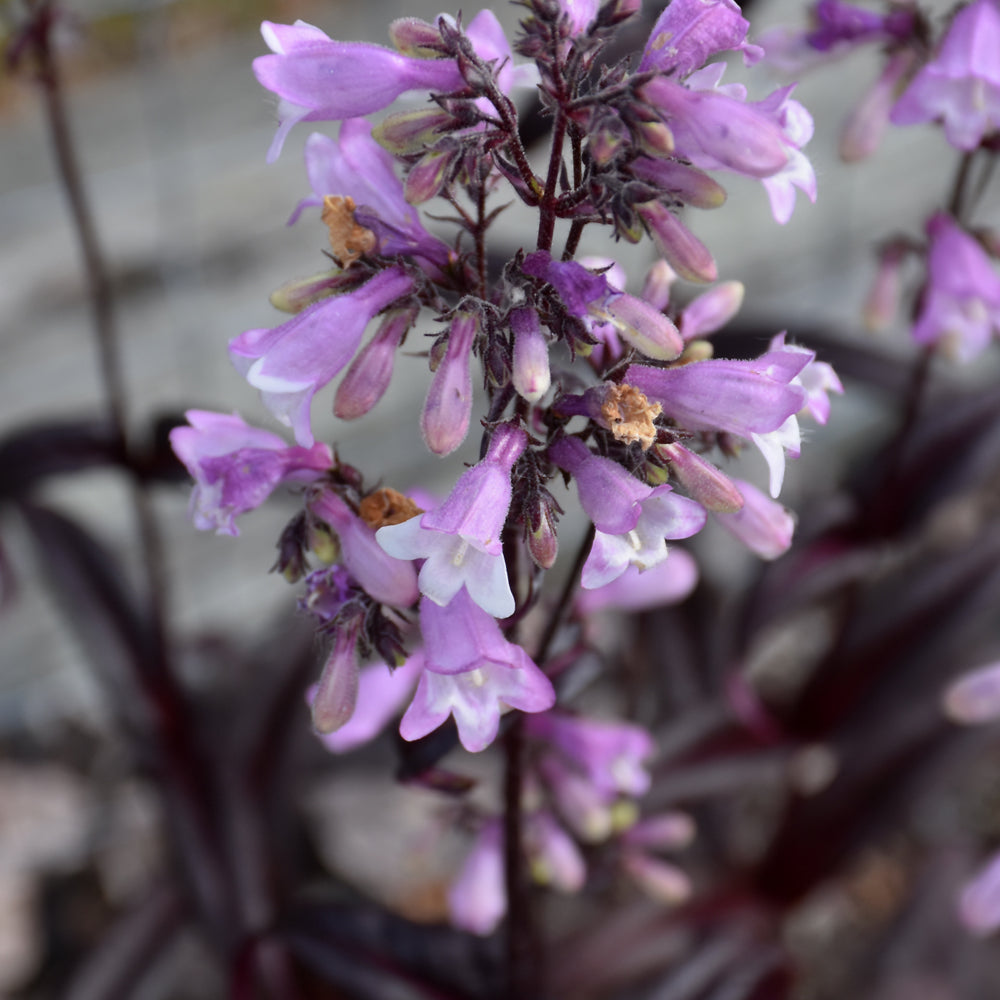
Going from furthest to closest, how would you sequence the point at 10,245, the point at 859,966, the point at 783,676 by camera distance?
the point at 783,676, the point at 10,245, the point at 859,966

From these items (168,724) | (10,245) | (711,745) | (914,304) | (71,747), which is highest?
(914,304)

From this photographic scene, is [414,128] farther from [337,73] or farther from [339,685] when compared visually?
[339,685]

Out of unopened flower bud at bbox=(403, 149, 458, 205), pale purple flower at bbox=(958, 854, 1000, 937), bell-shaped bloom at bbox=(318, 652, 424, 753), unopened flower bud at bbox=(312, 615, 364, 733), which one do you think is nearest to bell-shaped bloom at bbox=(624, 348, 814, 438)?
unopened flower bud at bbox=(403, 149, 458, 205)

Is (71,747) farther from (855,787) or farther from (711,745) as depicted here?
(855,787)

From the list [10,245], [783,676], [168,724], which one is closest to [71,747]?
[168,724]

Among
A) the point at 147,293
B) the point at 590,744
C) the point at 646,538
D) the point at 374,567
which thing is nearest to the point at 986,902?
the point at 590,744

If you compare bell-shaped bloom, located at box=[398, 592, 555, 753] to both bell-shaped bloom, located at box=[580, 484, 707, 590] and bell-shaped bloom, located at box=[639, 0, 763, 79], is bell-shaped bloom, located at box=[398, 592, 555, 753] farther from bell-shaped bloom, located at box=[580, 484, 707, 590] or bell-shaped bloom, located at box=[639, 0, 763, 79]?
bell-shaped bloom, located at box=[639, 0, 763, 79]

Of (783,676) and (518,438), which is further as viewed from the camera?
(783,676)
